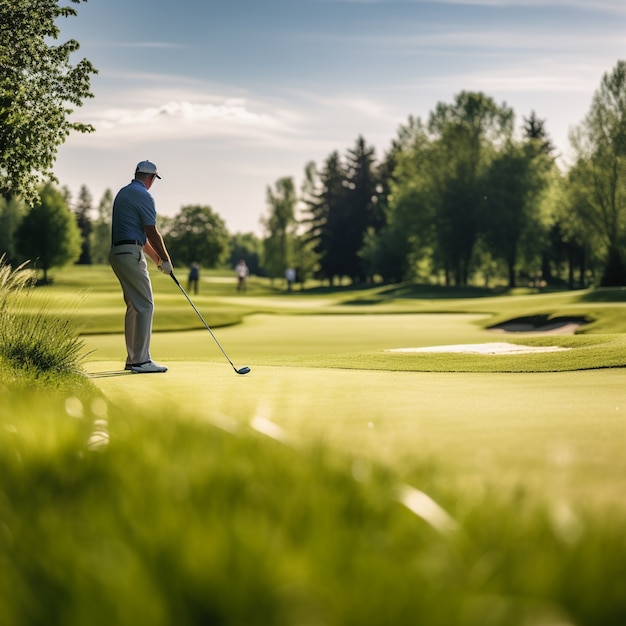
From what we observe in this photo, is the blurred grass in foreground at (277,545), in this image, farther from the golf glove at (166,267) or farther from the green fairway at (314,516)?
the golf glove at (166,267)

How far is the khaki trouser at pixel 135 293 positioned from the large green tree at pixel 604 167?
193ft

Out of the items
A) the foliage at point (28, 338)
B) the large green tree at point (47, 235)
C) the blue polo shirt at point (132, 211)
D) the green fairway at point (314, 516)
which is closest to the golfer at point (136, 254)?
the blue polo shirt at point (132, 211)

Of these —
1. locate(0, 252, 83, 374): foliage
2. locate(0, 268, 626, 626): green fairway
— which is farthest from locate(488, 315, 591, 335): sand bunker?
locate(0, 268, 626, 626): green fairway

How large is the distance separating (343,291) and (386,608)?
85.8 metres

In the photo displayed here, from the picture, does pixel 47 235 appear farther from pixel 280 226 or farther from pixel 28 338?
pixel 28 338

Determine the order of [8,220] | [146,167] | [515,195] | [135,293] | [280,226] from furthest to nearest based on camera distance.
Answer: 1. [8,220]
2. [280,226]
3. [515,195]
4. [146,167]
5. [135,293]

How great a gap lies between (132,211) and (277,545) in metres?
9.37

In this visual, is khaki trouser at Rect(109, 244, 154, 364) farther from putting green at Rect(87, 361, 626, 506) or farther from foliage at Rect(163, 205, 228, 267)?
foliage at Rect(163, 205, 228, 267)

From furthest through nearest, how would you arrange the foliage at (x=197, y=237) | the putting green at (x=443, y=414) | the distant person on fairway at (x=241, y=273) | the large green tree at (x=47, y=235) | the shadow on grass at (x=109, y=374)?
the foliage at (x=197, y=237) < the large green tree at (x=47, y=235) < the distant person on fairway at (x=241, y=273) < the shadow on grass at (x=109, y=374) < the putting green at (x=443, y=414)

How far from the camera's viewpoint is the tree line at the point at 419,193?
21969 mm

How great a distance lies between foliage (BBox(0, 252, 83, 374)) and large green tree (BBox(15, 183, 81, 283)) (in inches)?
3321

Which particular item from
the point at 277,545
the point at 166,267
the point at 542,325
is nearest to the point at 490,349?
the point at 166,267

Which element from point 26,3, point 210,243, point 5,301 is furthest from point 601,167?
point 210,243

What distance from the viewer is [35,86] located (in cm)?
2203
